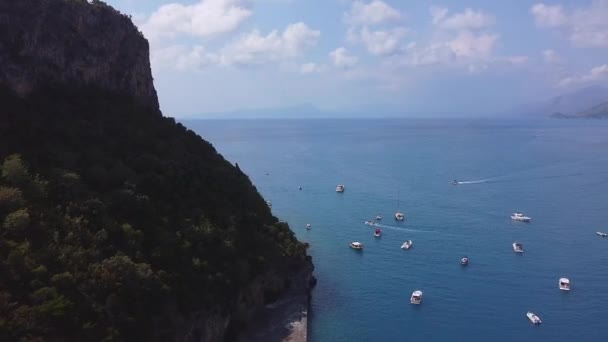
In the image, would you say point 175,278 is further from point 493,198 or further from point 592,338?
point 493,198

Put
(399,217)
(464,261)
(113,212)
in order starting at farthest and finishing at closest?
(399,217), (464,261), (113,212)

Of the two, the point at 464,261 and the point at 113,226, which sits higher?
Result: the point at 113,226

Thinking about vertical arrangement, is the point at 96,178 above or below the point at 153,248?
above

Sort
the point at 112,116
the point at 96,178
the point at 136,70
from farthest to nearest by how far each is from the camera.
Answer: the point at 136,70, the point at 112,116, the point at 96,178

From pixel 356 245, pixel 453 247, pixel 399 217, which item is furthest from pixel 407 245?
pixel 399 217

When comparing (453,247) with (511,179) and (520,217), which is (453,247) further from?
(511,179)

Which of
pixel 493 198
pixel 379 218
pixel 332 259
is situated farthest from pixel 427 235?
pixel 493 198

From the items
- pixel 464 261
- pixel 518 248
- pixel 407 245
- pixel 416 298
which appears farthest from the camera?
pixel 407 245

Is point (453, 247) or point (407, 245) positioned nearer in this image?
point (453, 247)
